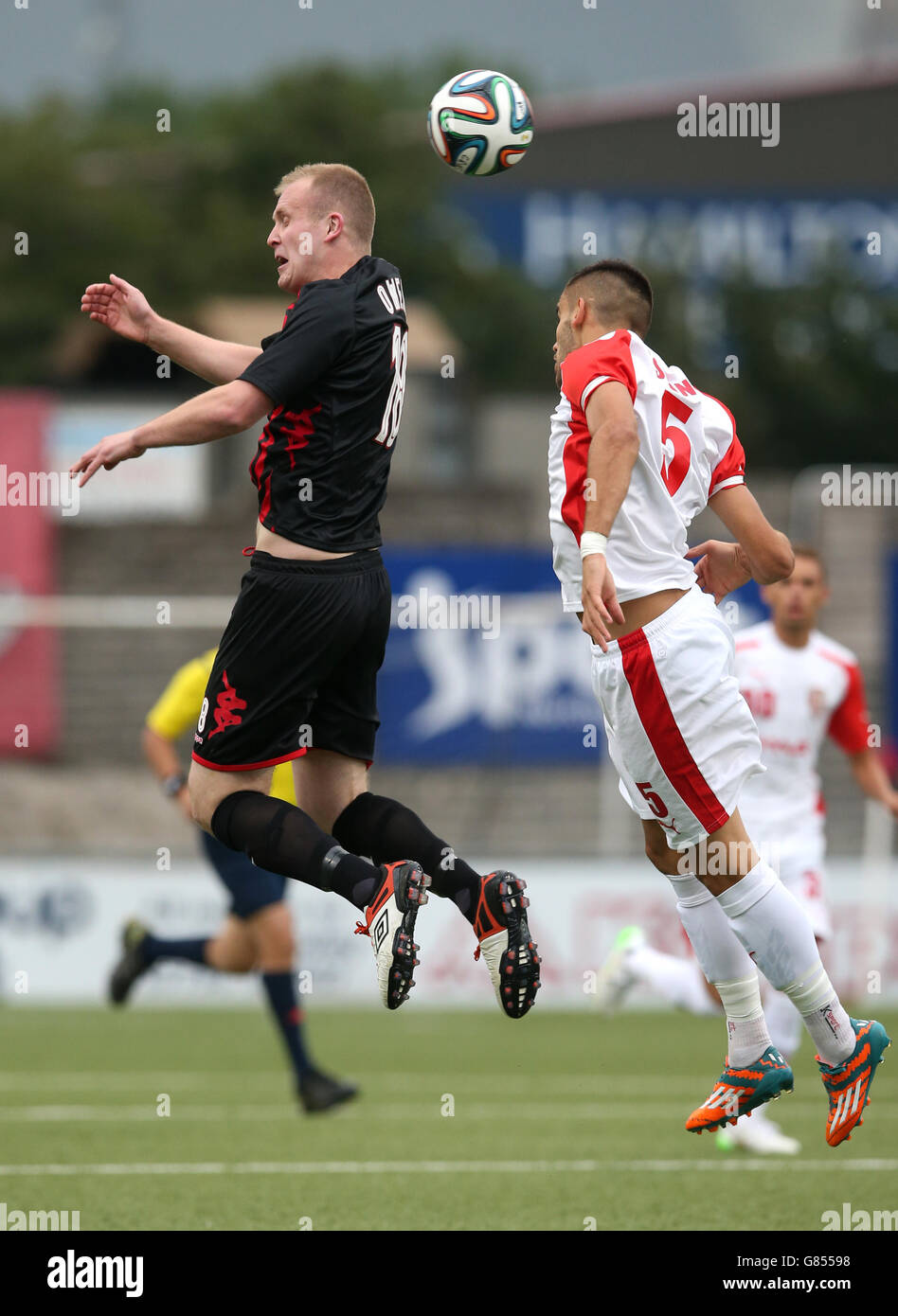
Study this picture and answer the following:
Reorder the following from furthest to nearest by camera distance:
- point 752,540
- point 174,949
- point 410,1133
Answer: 1. point 174,949
2. point 410,1133
3. point 752,540

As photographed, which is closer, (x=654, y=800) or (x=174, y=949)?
(x=654, y=800)

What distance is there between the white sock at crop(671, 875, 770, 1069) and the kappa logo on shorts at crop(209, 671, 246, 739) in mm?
1445

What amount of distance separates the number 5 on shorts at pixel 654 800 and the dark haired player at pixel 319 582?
45cm

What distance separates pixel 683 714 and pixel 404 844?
3.15ft

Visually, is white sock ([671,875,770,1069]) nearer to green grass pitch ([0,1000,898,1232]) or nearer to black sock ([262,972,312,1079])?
green grass pitch ([0,1000,898,1232])

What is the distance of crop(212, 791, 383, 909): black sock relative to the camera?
5434 millimetres

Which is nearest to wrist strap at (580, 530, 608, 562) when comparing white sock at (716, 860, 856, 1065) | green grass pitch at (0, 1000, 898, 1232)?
white sock at (716, 860, 856, 1065)

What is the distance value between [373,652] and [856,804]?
15255 millimetres

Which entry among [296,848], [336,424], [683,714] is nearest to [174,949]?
[296,848]

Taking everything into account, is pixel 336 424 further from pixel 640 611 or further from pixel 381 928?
pixel 381 928

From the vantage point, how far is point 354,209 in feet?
18.9

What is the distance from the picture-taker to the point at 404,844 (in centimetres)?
573
